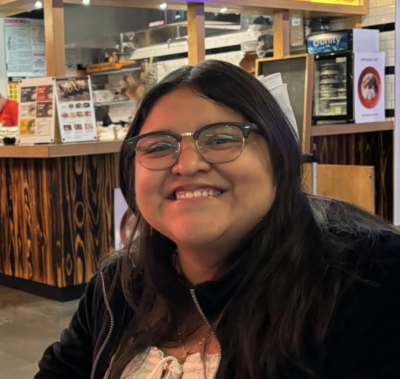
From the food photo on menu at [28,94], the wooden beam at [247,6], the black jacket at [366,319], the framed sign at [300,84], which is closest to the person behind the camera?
the black jacket at [366,319]

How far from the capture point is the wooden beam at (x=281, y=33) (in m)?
6.70

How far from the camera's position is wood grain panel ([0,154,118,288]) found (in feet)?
16.5

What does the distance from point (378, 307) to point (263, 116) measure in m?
0.40

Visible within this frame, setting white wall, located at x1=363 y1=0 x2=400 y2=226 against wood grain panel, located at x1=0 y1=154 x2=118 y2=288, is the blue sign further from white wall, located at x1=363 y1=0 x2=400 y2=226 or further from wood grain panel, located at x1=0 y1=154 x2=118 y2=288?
wood grain panel, located at x1=0 y1=154 x2=118 y2=288

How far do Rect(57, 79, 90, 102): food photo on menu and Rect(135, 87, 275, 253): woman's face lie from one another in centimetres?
390

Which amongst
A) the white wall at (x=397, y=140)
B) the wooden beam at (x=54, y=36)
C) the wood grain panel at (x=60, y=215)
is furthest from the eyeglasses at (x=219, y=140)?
the white wall at (x=397, y=140)

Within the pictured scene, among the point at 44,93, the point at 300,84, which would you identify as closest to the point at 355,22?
the point at 300,84

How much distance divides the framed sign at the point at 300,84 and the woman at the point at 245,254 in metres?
3.01

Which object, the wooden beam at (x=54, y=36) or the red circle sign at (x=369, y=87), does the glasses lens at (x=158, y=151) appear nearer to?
the wooden beam at (x=54, y=36)

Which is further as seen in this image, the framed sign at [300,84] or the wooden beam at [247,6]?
the wooden beam at [247,6]

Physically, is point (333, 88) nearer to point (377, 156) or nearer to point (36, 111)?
point (377, 156)

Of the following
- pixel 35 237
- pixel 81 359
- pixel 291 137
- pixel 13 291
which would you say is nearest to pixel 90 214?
pixel 35 237

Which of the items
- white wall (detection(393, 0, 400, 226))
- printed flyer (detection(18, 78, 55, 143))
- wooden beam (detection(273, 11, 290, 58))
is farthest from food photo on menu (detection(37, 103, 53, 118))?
white wall (detection(393, 0, 400, 226))

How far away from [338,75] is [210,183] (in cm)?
568
